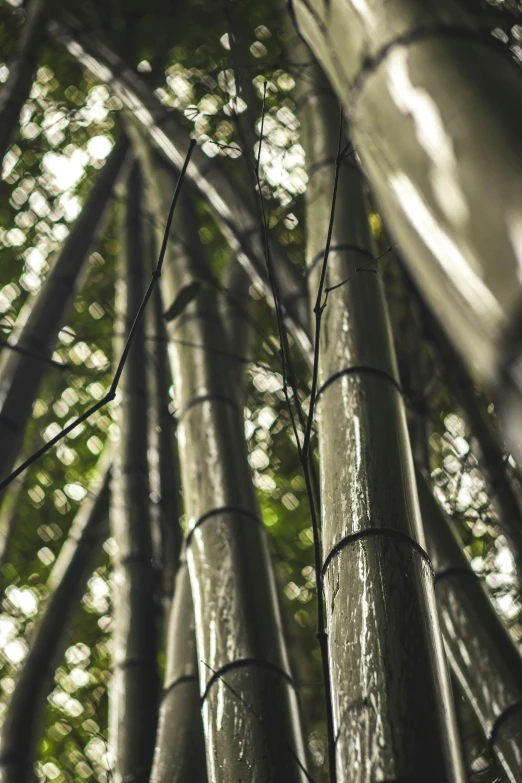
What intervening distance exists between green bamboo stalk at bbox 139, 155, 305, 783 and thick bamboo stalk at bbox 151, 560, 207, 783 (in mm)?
305

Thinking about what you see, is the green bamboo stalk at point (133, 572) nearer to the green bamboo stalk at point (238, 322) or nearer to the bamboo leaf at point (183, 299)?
the green bamboo stalk at point (238, 322)

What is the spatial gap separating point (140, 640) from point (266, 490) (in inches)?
69.4

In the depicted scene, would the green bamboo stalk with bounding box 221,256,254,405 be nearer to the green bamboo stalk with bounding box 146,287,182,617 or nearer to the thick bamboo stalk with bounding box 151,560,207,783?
the green bamboo stalk with bounding box 146,287,182,617

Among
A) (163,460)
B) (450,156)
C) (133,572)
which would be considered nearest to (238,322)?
→ (163,460)

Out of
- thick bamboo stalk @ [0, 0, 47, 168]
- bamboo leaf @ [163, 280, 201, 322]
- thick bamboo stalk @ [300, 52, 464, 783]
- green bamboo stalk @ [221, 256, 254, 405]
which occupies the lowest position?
thick bamboo stalk @ [300, 52, 464, 783]

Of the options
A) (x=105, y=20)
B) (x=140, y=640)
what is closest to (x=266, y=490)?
(x=140, y=640)

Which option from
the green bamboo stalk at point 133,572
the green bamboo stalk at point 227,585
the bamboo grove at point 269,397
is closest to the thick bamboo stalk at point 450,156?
the bamboo grove at point 269,397

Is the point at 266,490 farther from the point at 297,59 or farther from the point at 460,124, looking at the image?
the point at 460,124

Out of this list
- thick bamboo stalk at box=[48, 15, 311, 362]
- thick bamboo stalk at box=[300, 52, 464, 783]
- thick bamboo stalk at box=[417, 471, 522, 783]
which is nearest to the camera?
thick bamboo stalk at box=[300, 52, 464, 783]

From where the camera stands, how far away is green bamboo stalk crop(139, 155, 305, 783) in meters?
1.27

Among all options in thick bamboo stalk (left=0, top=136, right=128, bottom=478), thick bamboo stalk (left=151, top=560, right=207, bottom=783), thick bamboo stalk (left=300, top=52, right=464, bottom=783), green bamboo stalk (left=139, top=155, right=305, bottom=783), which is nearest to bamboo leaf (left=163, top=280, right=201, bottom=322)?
green bamboo stalk (left=139, top=155, right=305, bottom=783)

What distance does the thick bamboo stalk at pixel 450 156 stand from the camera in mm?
592

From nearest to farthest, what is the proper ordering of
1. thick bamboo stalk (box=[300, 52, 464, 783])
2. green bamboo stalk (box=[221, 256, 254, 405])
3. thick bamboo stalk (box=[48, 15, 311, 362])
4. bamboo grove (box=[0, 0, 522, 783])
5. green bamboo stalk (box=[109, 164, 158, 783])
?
bamboo grove (box=[0, 0, 522, 783]) → thick bamboo stalk (box=[300, 52, 464, 783]) → green bamboo stalk (box=[109, 164, 158, 783]) → thick bamboo stalk (box=[48, 15, 311, 362]) → green bamboo stalk (box=[221, 256, 254, 405])

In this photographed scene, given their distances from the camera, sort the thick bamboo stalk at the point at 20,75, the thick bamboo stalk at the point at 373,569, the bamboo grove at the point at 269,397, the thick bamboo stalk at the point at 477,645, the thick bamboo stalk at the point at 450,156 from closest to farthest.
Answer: the thick bamboo stalk at the point at 450,156, the bamboo grove at the point at 269,397, the thick bamboo stalk at the point at 373,569, the thick bamboo stalk at the point at 477,645, the thick bamboo stalk at the point at 20,75
